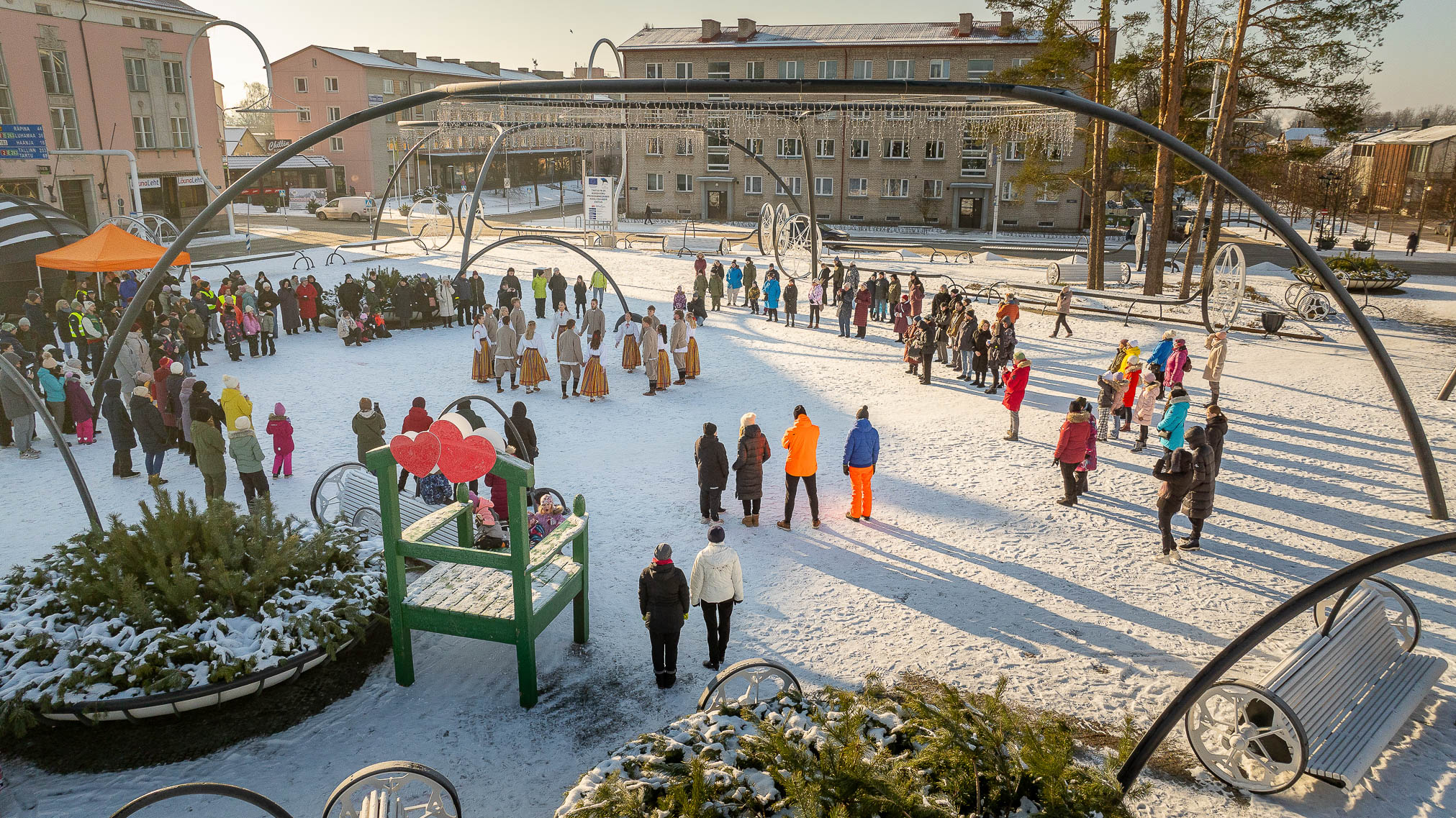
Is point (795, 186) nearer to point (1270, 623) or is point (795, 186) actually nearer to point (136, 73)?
point (136, 73)

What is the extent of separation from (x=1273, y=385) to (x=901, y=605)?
37.1 feet

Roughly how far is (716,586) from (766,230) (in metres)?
23.3

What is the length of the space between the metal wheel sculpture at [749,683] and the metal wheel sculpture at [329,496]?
442cm

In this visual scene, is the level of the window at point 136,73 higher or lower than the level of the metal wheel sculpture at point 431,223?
higher

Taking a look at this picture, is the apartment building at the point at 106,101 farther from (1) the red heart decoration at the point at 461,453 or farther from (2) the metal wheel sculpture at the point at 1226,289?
(2) the metal wheel sculpture at the point at 1226,289

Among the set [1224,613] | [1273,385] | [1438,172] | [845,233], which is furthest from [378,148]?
[1438,172]

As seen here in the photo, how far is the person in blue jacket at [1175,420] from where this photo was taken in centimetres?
1006

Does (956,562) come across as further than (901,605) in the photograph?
Yes

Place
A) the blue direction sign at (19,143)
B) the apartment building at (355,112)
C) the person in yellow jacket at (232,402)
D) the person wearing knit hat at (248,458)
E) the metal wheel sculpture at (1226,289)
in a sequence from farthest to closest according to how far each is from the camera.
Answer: the apartment building at (355,112), the blue direction sign at (19,143), the metal wheel sculpture at (1226,289), the person in yellow jacket at (232,402), the person wearing knit hat at (248,458)

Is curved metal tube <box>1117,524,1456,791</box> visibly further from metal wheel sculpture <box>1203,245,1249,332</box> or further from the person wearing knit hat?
metal wheel sculpture <box>1203,245,1249,332</box>

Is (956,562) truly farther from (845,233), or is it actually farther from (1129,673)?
(845,233)

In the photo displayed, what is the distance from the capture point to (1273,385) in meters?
15.3

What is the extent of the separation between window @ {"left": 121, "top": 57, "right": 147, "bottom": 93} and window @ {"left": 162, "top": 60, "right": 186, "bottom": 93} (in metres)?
0.93

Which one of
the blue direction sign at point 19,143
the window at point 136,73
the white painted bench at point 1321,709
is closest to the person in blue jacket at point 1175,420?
the white painted bench at point 1321,709
